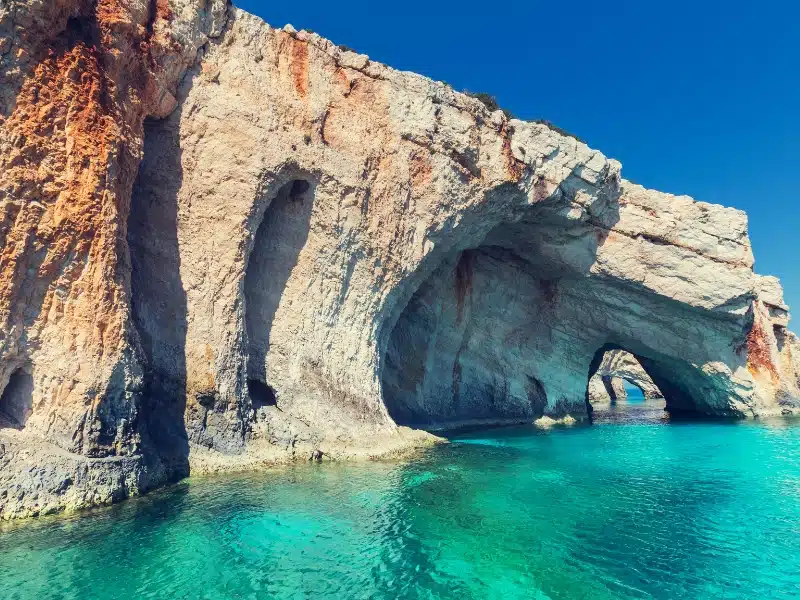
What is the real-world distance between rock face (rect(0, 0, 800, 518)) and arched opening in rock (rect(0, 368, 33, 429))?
0.15ft

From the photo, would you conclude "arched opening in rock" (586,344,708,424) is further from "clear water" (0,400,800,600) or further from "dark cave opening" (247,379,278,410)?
"dark cave opening" (247,379,278,410)

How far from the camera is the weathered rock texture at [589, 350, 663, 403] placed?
60594 millimetres

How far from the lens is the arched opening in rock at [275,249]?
1861 cm

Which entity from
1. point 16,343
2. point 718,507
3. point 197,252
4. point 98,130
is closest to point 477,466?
point 718,507

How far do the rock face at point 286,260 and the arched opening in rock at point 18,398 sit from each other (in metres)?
0.05

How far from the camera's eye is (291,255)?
Result: 62.6 feet

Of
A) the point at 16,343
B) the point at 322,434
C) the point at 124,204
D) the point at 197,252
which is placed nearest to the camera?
the point at 16,343

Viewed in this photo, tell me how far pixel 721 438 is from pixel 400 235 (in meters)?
17.5

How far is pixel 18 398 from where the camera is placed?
1170 centimetres

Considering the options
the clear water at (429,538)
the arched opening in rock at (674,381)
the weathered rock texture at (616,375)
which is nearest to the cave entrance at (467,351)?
the arched opening in rock at (674,381)

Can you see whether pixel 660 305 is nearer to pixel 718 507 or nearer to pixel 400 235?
pixel 400 235

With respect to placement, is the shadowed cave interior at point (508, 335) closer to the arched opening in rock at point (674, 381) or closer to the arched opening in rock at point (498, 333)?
the arched opening in rock at point (498, 333)

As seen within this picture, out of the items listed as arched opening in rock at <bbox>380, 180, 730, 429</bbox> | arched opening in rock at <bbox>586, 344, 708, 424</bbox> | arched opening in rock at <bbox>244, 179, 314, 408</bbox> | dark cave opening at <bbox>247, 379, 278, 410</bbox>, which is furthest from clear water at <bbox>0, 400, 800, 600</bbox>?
arched opening in rock at <bbox>586, 344, 708, 424</bbox>

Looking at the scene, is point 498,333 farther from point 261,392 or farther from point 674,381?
point 261,392
